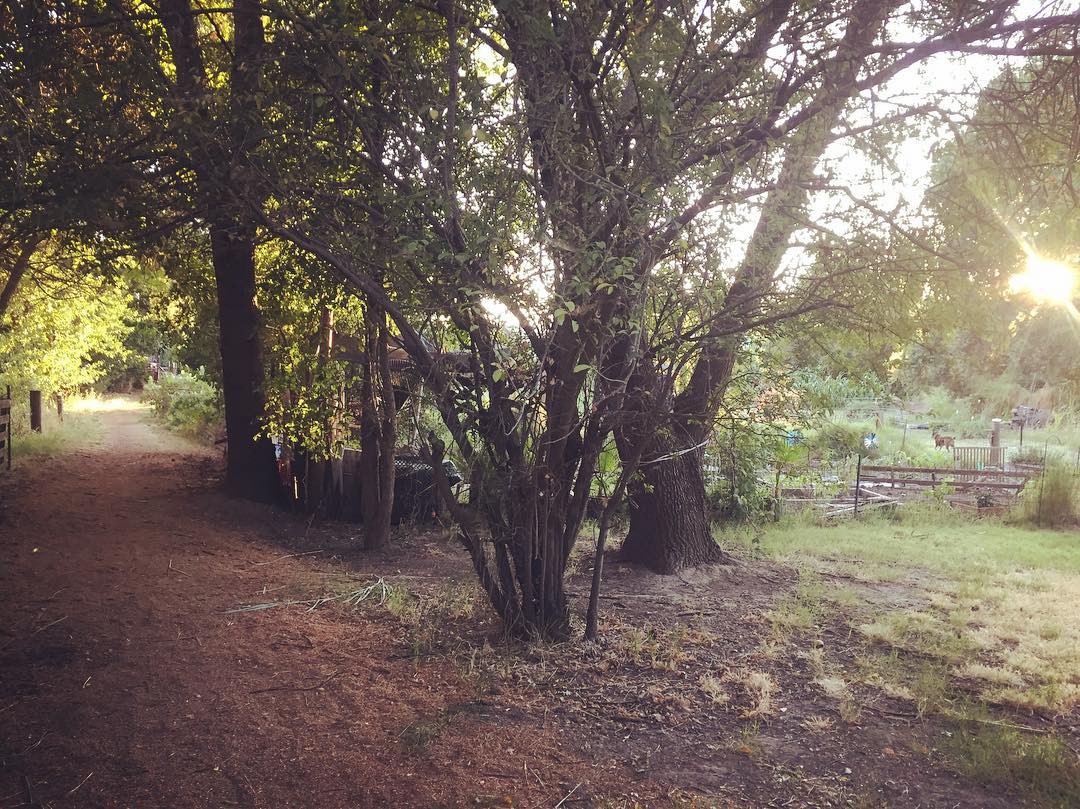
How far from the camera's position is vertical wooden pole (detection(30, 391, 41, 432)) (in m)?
14.1

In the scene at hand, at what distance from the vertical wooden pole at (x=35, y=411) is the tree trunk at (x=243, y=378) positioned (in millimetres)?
7691

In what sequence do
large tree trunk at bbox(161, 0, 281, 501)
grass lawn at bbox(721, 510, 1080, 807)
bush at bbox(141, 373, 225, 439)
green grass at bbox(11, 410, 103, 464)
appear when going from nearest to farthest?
grass lawn at bbox(721, 510, 1080, 807) < large tree trunk at bbox(161, 0, 281, 501) < green grass at bbox(11, 410, 103, 464) < bush at bbox(141, 373, 225, 439)

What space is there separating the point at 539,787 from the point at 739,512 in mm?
7972

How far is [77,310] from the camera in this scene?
602 inches

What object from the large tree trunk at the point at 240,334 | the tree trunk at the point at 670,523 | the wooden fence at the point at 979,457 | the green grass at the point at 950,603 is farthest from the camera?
the wooden fence at the point at 979,457

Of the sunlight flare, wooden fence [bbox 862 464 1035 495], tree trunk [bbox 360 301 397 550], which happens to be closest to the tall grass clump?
wooden fence [bbox 862 464 1035 495]

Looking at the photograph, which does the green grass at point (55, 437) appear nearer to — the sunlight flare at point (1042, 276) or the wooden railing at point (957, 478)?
the sunlight flare at point (1042, 276)

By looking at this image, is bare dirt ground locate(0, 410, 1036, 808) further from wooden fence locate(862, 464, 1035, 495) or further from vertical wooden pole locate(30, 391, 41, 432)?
vertical wooden pole locate(30, 391, 41, 432)

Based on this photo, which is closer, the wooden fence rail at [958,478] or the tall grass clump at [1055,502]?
the tall grass clump at [1055,502]

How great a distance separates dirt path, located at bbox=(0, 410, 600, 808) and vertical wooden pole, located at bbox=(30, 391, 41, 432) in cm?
907

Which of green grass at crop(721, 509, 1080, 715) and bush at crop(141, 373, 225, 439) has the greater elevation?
bush at crop(141, 373, 225, 439)

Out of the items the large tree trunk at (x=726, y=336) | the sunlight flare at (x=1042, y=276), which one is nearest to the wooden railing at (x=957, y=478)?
the large tree trunk at (x=726, y=336)

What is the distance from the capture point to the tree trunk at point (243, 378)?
8.80 m

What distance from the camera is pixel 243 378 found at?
9.01 m
